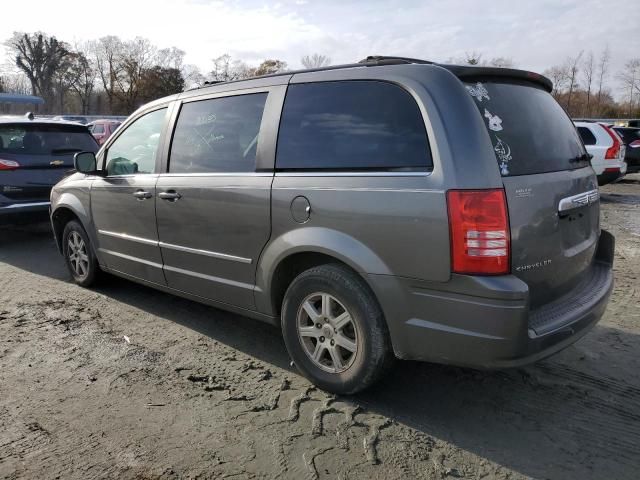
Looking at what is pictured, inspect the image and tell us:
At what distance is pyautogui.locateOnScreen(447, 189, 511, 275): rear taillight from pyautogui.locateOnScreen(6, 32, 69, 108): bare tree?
6999 centimetres

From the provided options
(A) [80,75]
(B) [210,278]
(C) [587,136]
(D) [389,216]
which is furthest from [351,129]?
(A) [80,75]

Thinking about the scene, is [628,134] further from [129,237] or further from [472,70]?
[129,237]

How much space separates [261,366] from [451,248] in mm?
1742

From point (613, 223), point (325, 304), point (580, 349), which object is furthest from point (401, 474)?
point (613, 223)

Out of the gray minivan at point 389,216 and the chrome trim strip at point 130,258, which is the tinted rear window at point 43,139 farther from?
the gray minivan at point 389,216

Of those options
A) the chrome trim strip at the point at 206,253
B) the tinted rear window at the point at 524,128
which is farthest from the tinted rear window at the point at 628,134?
the chrome trim strip at the point at 206,253

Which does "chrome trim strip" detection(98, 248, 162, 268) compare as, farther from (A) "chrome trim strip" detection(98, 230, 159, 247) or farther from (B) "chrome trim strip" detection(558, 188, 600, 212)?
(B) "chrome trim strip" detection(558, 188, 600, 212)

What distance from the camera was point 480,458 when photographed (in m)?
2.73

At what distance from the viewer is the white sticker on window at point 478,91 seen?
9.56ft

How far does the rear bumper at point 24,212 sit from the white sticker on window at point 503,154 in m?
6.60

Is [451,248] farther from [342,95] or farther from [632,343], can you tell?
[632,343]

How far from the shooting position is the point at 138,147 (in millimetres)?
4730

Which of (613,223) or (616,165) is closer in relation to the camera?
(613,223)

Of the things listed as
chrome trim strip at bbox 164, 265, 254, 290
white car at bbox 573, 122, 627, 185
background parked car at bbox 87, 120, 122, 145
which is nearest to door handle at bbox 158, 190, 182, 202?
chrome trim strip at bbox 164, 265, 254, 290
